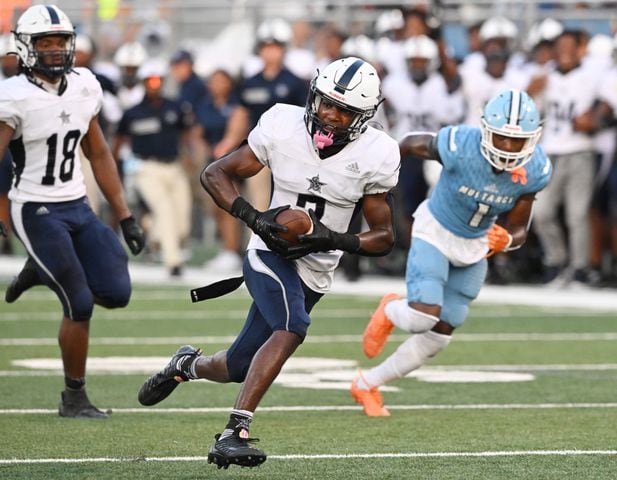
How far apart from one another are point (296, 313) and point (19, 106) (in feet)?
6.68

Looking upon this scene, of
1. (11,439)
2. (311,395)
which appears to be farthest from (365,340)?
(11,439)

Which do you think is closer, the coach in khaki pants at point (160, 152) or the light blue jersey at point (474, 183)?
the light blue jersey at point (474, 183)

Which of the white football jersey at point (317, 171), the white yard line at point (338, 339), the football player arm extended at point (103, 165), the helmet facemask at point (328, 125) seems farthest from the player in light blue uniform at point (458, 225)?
the white yard line at point (338, 339)

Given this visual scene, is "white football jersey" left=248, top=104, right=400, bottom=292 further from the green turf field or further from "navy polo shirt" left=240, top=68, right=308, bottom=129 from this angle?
"navy polo shirt" left=240, top=68, right=308, bottom=129

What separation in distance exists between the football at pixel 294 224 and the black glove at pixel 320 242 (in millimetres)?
25

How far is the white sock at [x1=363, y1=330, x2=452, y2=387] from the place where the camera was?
7.66 m

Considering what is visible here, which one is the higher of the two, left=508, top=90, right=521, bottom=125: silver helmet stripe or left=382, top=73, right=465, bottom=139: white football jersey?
left=508, top=90, right=521, bottom=125: silver helmet stripe

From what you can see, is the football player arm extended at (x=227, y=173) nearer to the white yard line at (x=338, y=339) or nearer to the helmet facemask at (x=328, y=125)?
the helmet facemask at (x=328, y=125)

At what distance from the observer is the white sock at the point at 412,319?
24.8 feet

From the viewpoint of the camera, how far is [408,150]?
25.9 feet

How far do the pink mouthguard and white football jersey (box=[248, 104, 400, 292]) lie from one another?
10 centimetres

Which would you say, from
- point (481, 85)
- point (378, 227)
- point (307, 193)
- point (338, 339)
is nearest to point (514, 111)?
point (378, 227)

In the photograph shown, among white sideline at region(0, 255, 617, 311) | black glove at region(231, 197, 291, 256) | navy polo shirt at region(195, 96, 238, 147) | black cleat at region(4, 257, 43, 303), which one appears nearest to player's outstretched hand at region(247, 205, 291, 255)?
black glove at region(231, 197, 291, 256)

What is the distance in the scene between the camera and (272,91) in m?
14.7
